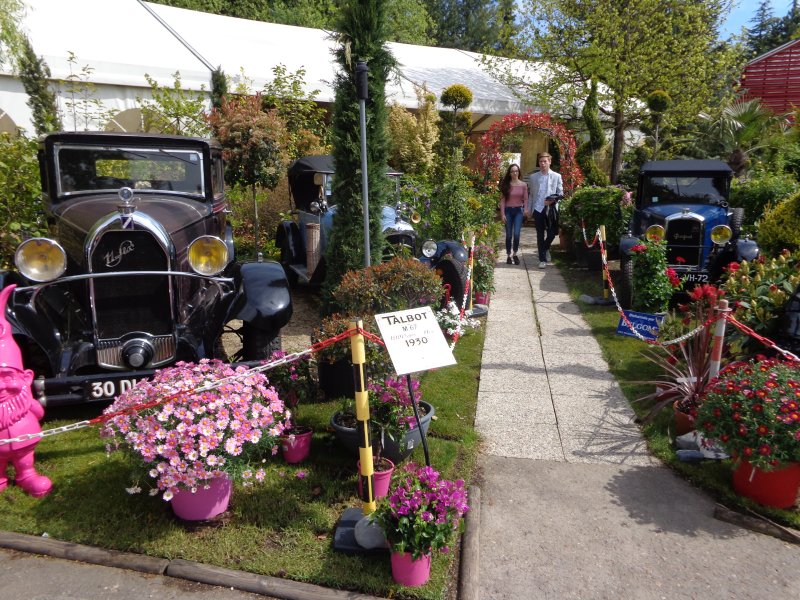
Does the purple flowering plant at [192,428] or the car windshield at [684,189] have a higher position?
the car windshield at [684,189]

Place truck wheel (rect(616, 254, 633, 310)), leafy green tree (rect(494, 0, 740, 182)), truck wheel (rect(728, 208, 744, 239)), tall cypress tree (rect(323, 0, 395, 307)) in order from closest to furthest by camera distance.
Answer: tall cypress tree (rect(323, 0, 395, 307)), truck wheel (rect(616, 254, 633, 310)), truck wheel (rect(728, 208, 744, 239)), leafy green tree (rect(494, 0, 740, 182))

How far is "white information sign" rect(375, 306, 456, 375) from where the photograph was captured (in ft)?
10.6

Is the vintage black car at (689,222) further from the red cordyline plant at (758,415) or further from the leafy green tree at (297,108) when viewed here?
the leafy green tree at (297,108)

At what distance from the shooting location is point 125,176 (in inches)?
215

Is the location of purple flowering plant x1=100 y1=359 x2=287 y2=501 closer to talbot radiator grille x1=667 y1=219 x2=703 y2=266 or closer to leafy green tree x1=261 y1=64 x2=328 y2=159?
talbot radiator grille x1=667 y1=219 x2=703 y2=266

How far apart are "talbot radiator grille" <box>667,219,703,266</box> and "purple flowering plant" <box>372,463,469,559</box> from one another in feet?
20.9

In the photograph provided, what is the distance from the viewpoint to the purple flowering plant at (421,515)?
2.76 meters

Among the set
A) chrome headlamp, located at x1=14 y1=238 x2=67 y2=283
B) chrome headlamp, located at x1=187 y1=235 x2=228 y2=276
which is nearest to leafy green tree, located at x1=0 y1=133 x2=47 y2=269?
chrome headlamp, located at x1=14 y1=238 x2=67 y2=283

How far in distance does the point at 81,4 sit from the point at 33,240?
12.5 meters

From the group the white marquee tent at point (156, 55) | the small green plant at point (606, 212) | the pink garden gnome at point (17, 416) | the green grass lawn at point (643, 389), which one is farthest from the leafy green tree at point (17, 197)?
the small green plant at point (606, 212)

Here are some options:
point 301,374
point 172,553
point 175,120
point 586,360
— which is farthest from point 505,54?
point 172,553

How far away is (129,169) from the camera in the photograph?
17.8 feet

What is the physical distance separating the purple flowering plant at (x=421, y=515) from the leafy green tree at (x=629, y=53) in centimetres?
1393

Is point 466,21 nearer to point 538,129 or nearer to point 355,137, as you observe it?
point 538,129
